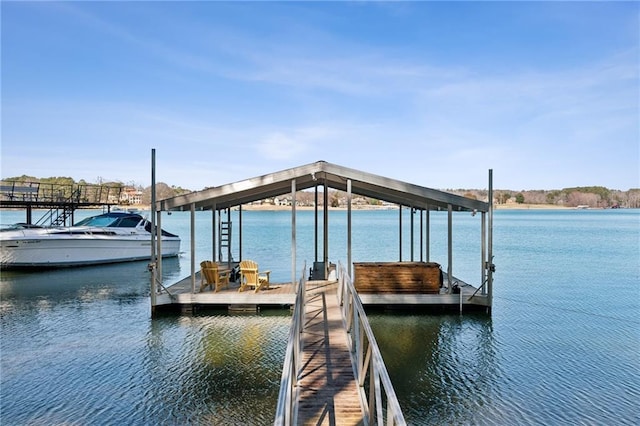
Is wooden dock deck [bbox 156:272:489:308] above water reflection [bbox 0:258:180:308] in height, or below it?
above

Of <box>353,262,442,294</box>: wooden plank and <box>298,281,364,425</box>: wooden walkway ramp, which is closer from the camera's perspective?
<box>298,281,364,425</box>: wooden walkway ramp

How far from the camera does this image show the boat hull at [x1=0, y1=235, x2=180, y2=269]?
2069cm

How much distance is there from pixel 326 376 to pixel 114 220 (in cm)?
2209

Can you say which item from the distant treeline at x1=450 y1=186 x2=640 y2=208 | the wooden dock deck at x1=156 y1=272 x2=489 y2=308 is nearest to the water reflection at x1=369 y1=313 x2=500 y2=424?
the wooden dock deck at x1=156 y1=272 x2=489 y2=308

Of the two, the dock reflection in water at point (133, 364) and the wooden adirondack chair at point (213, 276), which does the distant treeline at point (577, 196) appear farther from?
the dock reflection in water at point (133, 364)

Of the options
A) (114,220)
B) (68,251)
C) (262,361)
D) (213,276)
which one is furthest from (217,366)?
(114,220)

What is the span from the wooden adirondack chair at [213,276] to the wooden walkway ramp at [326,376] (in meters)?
3.94

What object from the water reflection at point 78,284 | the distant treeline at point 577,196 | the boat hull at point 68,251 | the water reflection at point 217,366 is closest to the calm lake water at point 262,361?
the water reflection at point 217,366

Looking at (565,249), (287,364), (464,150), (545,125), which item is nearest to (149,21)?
(287,364)

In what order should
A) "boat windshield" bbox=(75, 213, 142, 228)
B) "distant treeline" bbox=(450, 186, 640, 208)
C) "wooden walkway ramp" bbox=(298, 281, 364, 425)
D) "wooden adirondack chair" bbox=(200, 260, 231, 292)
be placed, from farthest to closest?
"distant treeline" bbox=(450, 186, 640, 208) < "boat windshield" bbox=(75, 213, 142, 228) < "wooden adirondack chair" bbox=(200, 260, 231, 292) < "wooden walkway ramp" bbox=(298, 281, 364, 425)

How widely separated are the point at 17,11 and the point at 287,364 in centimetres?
1630

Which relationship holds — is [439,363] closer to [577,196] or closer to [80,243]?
[80,243]

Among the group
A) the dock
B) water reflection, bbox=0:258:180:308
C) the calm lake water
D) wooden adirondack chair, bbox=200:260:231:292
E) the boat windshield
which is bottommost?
the calm lake water

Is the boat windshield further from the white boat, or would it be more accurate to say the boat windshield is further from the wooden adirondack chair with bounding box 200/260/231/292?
the wooden adirondack chair with bounding box 200/260/231/292
